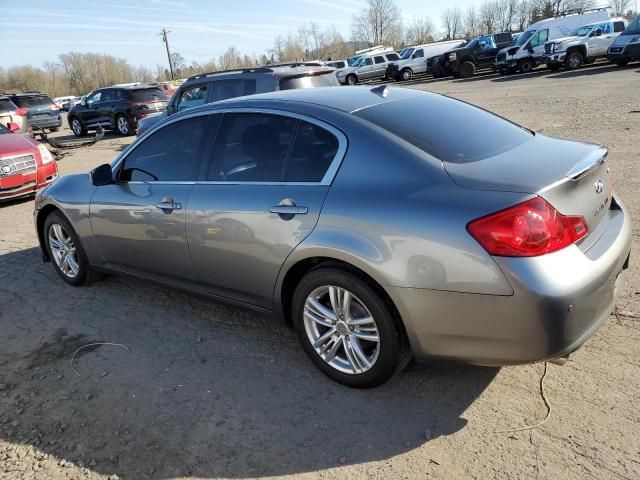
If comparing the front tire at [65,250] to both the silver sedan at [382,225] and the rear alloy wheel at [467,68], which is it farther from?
the rear alloy wheel at [467,68]

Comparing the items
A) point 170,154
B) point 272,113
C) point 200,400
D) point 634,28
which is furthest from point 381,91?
point 634,28

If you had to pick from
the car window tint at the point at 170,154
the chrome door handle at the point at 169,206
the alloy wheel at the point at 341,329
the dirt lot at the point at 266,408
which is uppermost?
the car window tint at the point at 170,154

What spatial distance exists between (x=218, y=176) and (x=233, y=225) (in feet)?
1.42

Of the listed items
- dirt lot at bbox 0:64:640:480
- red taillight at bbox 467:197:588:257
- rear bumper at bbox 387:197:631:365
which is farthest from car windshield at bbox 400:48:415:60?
red taillight at bbox 467:197:588:257

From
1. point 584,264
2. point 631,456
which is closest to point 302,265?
point 584,264

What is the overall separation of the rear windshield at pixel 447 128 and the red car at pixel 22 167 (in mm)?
7204

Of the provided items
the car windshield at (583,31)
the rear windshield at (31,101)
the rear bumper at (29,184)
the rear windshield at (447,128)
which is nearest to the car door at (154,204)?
the rear windshield at (447,128)

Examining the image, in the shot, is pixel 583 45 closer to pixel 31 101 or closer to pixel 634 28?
pixel 634 28

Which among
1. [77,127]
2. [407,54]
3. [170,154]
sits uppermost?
[407,54]

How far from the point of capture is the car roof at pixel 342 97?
10.7ft

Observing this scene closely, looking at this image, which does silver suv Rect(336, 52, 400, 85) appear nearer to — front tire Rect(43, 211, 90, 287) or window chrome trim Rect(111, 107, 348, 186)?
front tire Rect(43, 211, 90, 287)

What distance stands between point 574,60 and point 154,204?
2682 centimetres

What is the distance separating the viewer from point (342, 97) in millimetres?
3428

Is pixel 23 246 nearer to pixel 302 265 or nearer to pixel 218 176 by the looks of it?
pixel 218 176
